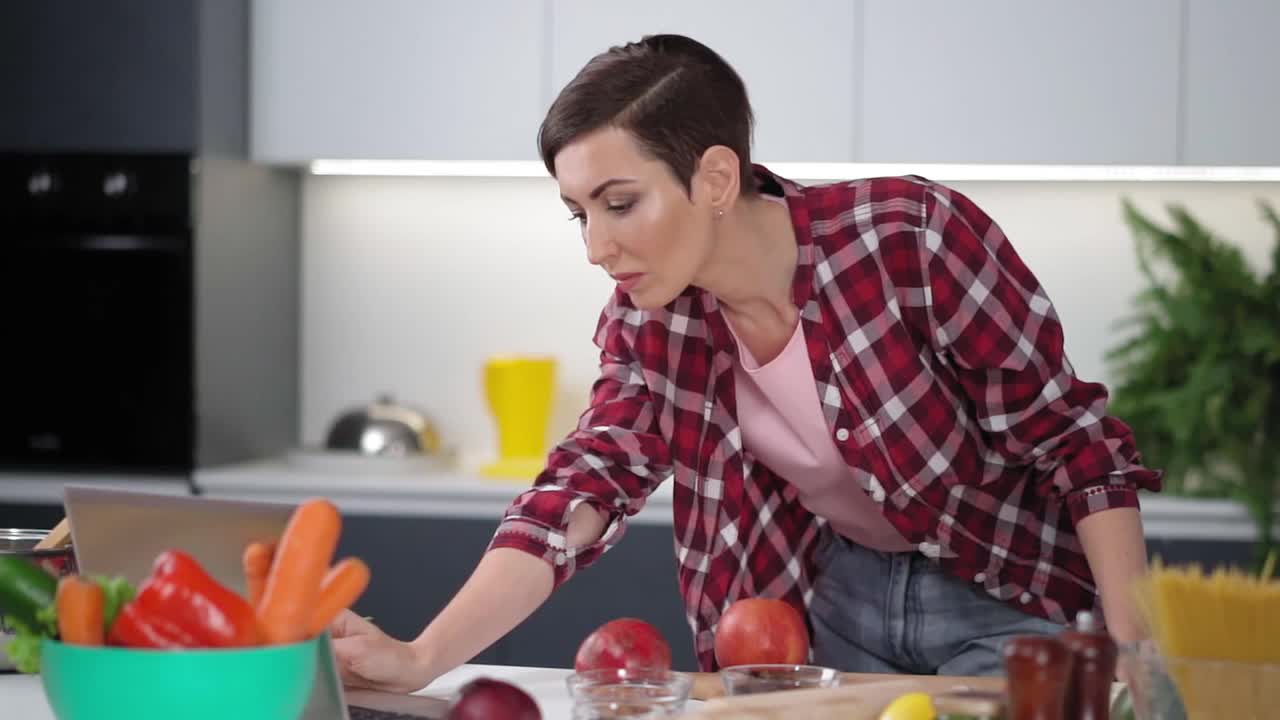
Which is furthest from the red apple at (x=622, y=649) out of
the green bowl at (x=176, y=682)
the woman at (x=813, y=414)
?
the green bowl at (x=176, y=682)

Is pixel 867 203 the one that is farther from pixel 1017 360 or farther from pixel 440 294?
pixel 440 294

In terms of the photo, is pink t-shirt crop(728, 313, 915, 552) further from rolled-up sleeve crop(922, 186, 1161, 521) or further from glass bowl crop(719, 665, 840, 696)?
glass bowl crop(719, 665, 840, 696)

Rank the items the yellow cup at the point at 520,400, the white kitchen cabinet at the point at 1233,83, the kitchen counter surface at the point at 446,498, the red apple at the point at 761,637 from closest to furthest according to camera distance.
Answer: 1. the red apple at the point at 761,637
2. the kitchen counter surface at the point at 446,498
3. the white kitchen cabinet at the point at 1233,83
4. the yellow cup at the point at 520,400

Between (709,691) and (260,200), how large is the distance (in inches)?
96.0

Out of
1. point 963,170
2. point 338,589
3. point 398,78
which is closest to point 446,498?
point 398,78

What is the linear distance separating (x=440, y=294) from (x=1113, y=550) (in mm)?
2403

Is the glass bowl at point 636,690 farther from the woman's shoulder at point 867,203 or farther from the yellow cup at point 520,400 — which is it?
the yellow cup at point 520,400

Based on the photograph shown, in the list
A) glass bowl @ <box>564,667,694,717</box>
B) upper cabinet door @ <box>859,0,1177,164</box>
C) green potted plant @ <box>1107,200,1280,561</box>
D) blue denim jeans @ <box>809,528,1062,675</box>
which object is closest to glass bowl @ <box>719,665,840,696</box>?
glass bowl @ <box>564,667,694,717</box>

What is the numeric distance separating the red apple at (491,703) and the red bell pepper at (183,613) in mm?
143

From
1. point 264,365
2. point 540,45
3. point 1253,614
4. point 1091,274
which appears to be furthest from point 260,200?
point 1253,614

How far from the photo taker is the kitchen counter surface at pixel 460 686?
3.97 feet

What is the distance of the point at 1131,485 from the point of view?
1530 mm

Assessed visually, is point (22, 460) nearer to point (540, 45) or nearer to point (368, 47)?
point (368, 47)

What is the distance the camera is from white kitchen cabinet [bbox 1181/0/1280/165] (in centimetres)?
308
